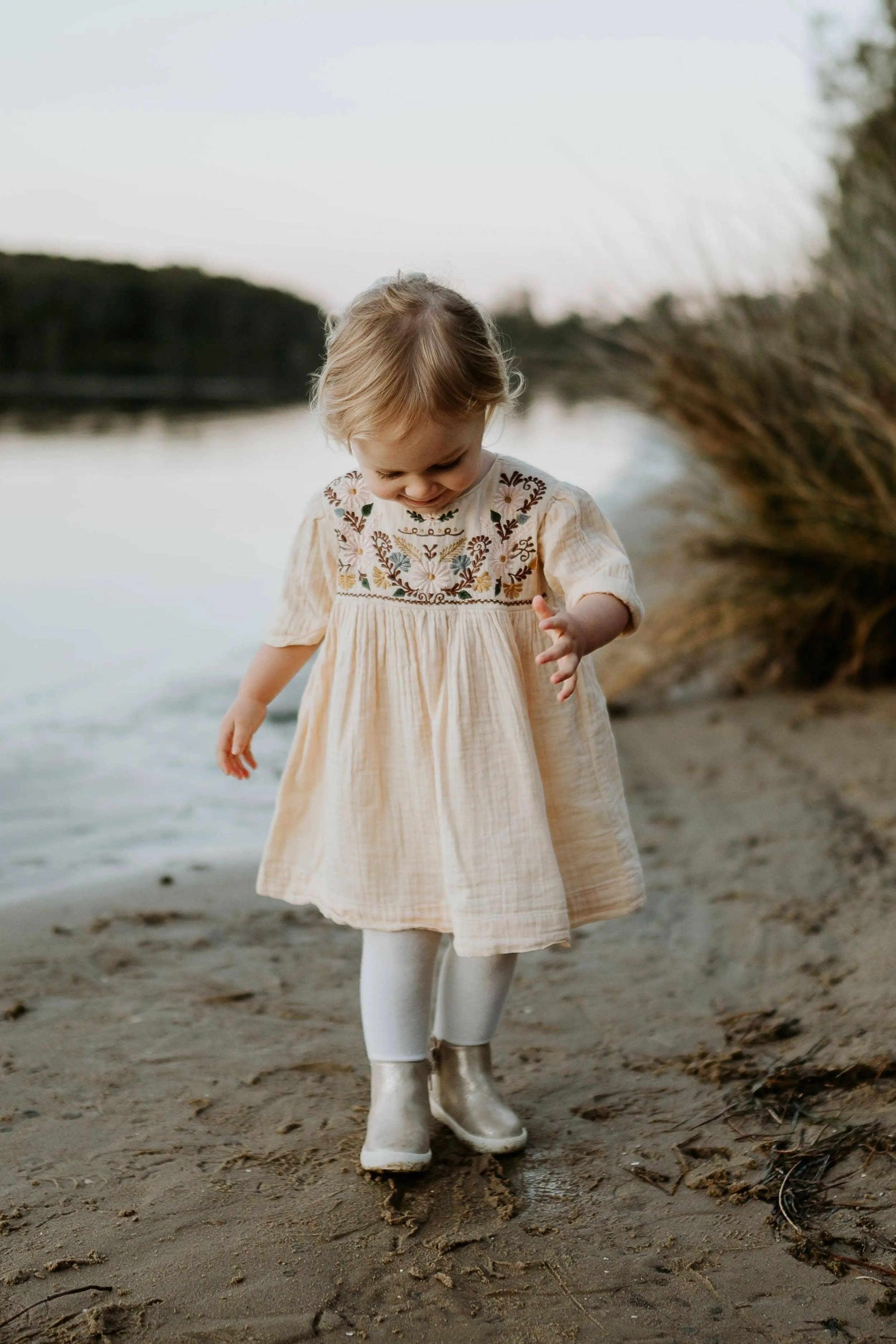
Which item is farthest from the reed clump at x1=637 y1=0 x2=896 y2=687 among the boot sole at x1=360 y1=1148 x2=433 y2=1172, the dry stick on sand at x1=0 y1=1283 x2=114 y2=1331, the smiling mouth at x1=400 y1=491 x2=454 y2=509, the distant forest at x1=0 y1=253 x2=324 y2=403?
the distant forest at x1=0 y1=253 x2=324 y2=403

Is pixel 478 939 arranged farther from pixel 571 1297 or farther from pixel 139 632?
pixel 139 632

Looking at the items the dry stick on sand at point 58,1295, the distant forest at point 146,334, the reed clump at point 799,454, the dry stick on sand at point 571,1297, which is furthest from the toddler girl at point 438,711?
the distant forest at point 146,334

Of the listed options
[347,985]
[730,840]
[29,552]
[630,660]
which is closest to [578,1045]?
[347,985]

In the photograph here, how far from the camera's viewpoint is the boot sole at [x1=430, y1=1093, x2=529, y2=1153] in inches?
83.9

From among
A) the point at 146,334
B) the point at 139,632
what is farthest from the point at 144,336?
the point at 139,632

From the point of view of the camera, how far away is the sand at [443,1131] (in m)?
1.70

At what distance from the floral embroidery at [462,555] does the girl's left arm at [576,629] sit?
0.09 metres

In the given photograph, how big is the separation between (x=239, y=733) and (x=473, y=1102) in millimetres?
748

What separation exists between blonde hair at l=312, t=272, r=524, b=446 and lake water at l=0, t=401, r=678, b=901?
1.79 metres

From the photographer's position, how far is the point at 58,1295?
1.70m

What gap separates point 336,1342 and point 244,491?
10.8 metres

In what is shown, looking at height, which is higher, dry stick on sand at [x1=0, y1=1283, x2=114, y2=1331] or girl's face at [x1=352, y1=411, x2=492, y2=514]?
girl's face at [x1=352, y1=411, x2=492, y2=514]

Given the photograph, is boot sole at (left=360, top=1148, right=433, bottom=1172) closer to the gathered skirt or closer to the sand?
the sand

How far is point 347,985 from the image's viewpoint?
2.81 meters
